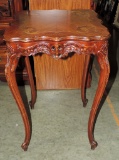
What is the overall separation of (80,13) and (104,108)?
2.61 feet

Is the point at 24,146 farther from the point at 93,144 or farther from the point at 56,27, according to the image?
the point at 56,27

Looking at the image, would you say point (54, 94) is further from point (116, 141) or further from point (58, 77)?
point (116, 141)

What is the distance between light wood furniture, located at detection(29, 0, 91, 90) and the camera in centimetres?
167

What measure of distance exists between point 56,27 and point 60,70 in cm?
78

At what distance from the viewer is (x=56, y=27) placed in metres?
1.00

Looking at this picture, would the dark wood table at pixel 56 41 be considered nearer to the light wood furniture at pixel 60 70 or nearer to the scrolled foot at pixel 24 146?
the scrolled foot at pixel 24 146

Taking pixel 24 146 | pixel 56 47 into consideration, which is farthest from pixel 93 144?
pixel 56 47

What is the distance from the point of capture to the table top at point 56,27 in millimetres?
889

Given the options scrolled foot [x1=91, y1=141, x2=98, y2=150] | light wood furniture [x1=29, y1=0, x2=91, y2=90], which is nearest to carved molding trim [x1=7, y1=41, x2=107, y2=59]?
scrolled foot [x1=91, y1=141, x2=98, y2=150]

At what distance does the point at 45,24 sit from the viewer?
1.05m

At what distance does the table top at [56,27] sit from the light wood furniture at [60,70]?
1.23 feet

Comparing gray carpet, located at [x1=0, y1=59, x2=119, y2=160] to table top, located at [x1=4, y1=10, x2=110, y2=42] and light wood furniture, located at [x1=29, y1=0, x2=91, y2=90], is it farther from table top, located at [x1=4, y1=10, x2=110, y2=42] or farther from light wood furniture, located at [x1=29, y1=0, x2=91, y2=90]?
table top, located at [x1=4, y1=10, x2=110, y2=42]

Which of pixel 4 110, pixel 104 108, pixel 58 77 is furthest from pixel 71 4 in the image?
pixel 4 110

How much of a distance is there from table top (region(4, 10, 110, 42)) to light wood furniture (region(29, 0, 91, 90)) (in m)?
0.37
